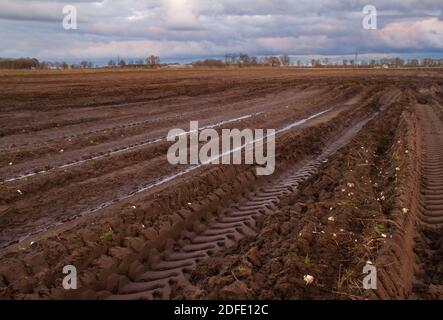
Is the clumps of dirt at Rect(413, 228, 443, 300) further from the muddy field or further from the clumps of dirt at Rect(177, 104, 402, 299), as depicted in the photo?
the clumps of dirt at Rect(177, 104, 402, 299)

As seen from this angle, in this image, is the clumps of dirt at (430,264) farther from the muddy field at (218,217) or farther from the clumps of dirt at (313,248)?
the clumps of dirt at (313,248)

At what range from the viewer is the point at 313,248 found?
6328 mm

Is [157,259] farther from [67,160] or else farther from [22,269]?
[67,160]

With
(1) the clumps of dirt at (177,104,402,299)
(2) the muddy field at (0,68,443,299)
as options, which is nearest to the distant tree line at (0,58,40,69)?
(2) the muddy field at (0,68,443,299)

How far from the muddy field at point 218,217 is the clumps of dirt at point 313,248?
0.02 metres

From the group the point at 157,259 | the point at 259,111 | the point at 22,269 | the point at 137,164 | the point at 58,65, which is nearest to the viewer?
the point at 22,269

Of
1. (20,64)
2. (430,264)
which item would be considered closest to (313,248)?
(430,264)

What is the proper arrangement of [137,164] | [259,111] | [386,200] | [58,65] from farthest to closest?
[58,65]
[259,111]
[137,164]
[386,200]

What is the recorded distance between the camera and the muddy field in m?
5.62

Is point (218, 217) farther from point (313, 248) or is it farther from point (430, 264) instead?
point (430, 264)

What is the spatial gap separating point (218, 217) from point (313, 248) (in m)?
2.39
